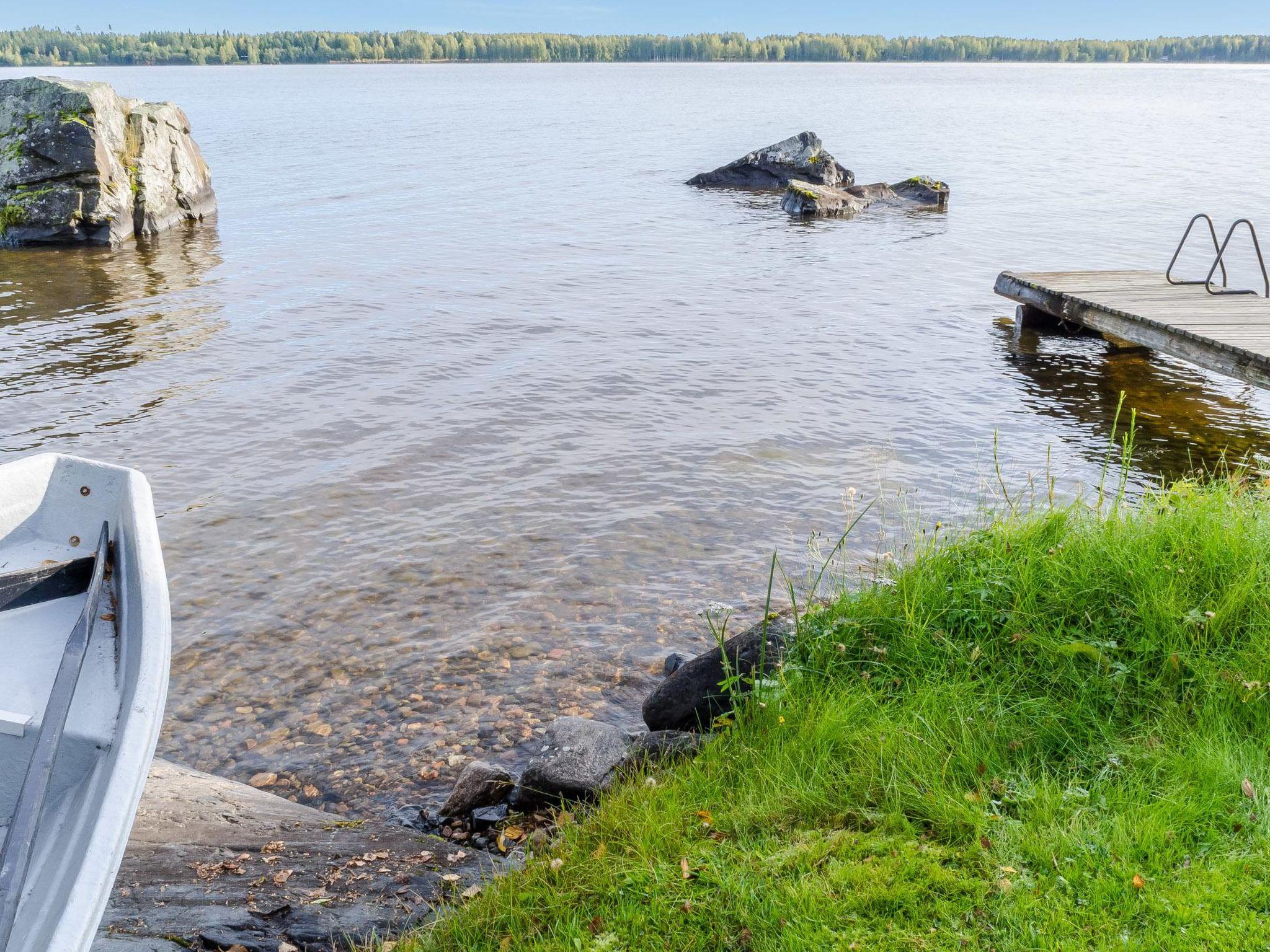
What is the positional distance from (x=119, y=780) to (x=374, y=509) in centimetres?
583

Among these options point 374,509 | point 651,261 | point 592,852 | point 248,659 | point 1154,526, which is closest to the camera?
point 592,852

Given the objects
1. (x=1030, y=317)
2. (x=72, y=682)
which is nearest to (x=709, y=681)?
(x=72, y=682)

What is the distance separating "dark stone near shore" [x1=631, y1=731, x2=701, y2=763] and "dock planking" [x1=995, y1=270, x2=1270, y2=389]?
8.08 metres

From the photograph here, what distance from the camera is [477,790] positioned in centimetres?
480

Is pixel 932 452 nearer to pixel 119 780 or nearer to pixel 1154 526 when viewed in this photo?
pixel 1154 526

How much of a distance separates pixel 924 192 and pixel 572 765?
90.6ft

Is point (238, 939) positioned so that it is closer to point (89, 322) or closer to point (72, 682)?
point (72, 682)

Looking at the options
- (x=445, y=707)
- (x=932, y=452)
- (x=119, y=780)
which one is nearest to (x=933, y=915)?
(x=119, y=780)

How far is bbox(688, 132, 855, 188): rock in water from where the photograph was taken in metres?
30.2

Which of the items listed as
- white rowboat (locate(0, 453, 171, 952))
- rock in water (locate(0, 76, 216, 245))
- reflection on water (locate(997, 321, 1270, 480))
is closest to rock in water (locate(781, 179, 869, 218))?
reflection on water (locate(997, 321, 1270, 480))

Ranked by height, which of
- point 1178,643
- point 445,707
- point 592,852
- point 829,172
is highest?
point 829,172

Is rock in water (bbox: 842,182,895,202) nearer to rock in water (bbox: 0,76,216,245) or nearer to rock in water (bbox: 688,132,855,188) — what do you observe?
rock in water (bbox: 688,132,855,188)

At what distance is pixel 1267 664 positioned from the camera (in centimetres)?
396

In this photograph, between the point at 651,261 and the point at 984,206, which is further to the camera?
the point at 984,206
